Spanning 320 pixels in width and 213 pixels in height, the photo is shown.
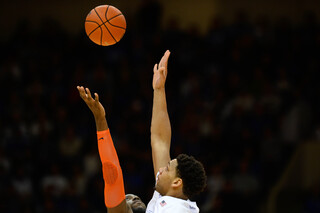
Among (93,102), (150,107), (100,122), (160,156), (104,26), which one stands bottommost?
(150,107)

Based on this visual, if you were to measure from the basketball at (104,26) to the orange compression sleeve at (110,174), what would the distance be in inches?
46.7

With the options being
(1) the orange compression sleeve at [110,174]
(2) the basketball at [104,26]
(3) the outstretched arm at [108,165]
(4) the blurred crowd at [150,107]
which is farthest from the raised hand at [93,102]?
(4) the blurred crowd at [150,107]

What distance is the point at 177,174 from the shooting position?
446 centimetres

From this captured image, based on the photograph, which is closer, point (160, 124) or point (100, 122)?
point (100, 122)

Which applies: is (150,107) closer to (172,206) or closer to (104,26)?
(104,26)

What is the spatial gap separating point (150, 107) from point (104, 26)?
5.82 metres

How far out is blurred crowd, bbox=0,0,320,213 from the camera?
1003 centimetres

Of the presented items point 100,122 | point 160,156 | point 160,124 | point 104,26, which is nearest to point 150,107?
point 104,26

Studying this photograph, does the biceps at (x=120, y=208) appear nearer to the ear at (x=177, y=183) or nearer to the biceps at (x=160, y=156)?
the ear at (x=177, y=183)

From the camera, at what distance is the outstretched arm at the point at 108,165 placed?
4312 mm

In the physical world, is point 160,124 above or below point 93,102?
below

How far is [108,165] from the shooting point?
4.40 metres

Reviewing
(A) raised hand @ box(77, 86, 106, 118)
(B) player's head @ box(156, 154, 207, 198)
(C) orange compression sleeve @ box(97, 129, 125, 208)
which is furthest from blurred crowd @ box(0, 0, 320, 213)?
(A) raised hand @ box(77, 86, 106, 118)

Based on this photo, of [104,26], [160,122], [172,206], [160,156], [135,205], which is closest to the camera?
[172,206]
